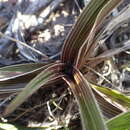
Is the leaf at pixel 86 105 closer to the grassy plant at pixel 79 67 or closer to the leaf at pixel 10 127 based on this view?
the grassy plant at pixel 79 67

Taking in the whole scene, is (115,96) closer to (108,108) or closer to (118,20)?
(108,108)

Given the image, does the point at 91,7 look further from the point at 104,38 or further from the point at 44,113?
the point at 44,113

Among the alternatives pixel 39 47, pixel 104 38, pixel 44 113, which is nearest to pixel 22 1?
pixel 39 47

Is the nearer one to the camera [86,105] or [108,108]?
[86,105]

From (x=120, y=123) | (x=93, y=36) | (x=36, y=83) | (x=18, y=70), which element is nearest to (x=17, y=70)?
(x=18, y=70)

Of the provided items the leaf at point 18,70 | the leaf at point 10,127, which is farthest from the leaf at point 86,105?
the leaf at point 10,127

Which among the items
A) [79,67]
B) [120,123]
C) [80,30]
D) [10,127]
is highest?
[80,30]
